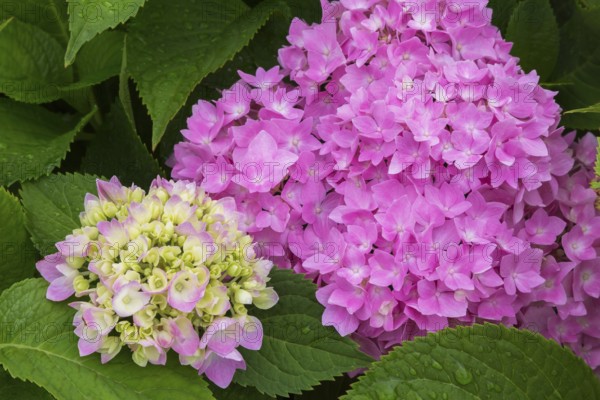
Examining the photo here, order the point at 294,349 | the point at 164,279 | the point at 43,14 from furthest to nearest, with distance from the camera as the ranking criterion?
the point at 43,14, the point at 294,349, the point at 164,279

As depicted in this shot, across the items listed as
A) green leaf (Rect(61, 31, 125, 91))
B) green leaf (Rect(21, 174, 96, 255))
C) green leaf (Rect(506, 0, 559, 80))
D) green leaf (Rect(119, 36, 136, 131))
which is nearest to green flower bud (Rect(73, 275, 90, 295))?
green leaf (Rect(21, 174, 96, 255))

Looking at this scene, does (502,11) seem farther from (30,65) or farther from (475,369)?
(30,65)

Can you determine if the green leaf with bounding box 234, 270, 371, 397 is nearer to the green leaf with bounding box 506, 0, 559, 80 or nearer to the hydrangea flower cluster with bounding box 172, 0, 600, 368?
the hydrangea flower cluster with bounding box 172, 0, 600, 368

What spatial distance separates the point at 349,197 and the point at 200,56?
34cm

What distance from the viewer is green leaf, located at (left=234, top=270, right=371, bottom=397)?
1015mm

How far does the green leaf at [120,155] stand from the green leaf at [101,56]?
7 cm

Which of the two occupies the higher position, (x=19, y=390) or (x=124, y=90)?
(x=124, y=90)

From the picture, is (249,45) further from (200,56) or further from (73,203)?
(73,203)

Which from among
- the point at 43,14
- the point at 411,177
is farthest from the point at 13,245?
the point at 411,177

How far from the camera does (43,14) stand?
1.31 meters

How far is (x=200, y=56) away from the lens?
4.02 feet

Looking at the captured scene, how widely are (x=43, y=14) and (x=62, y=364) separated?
24.1 inches

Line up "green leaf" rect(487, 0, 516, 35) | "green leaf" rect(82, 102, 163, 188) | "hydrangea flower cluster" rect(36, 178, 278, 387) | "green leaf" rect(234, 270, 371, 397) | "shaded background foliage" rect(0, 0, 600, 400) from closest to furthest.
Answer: "hydrangea flower cluster" rect(36, 178, 278, 387)
"green leaf" rect(234, 270, 371, 397)
"shaded background foliage" rect(0, 0, 600, 400)
"green leaf" rect(82, 102, 163, 188)
"green leaf" rect(487, 0, 516, 35)

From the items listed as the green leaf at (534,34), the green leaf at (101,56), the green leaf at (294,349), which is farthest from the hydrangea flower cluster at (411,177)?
the green leaf at (101,56)
